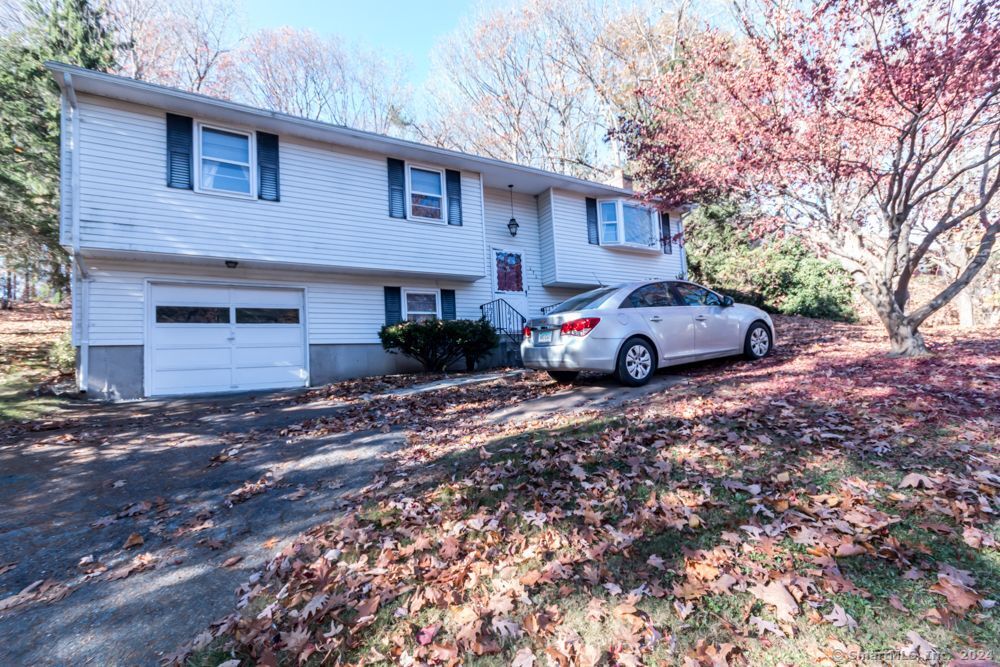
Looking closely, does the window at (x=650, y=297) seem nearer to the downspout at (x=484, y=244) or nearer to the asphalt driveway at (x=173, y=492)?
the asphalt driveway at (x=173, y=492)

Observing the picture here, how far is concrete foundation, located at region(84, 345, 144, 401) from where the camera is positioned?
858 centimetres

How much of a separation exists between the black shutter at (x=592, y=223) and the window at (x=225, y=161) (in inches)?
371

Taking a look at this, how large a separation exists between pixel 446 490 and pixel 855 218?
343 inches

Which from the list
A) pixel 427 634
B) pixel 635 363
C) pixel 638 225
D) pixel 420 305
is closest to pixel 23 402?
pixel 420 305

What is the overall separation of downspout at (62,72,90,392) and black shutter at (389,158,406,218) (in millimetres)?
5777

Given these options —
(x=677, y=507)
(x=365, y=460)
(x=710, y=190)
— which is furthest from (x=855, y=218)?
(x=365, y=460)

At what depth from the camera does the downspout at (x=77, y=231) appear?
800cm

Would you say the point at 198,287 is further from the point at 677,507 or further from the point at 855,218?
the point at 855,218

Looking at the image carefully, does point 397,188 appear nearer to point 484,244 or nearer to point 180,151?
point 484,244

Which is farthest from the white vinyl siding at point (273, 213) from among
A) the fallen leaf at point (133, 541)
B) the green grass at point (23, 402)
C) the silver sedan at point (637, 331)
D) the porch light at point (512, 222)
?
the fallen leaf at point (133, 541)

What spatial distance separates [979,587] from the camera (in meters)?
2.03

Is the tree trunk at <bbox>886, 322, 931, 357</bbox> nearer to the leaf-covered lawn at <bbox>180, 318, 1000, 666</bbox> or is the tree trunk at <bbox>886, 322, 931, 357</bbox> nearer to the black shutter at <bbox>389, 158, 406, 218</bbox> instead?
the leaf-covered lawn at <bbox>180, 318, 1000, 666</bbox>

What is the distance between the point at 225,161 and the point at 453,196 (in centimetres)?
518

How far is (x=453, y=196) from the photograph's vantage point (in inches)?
476
